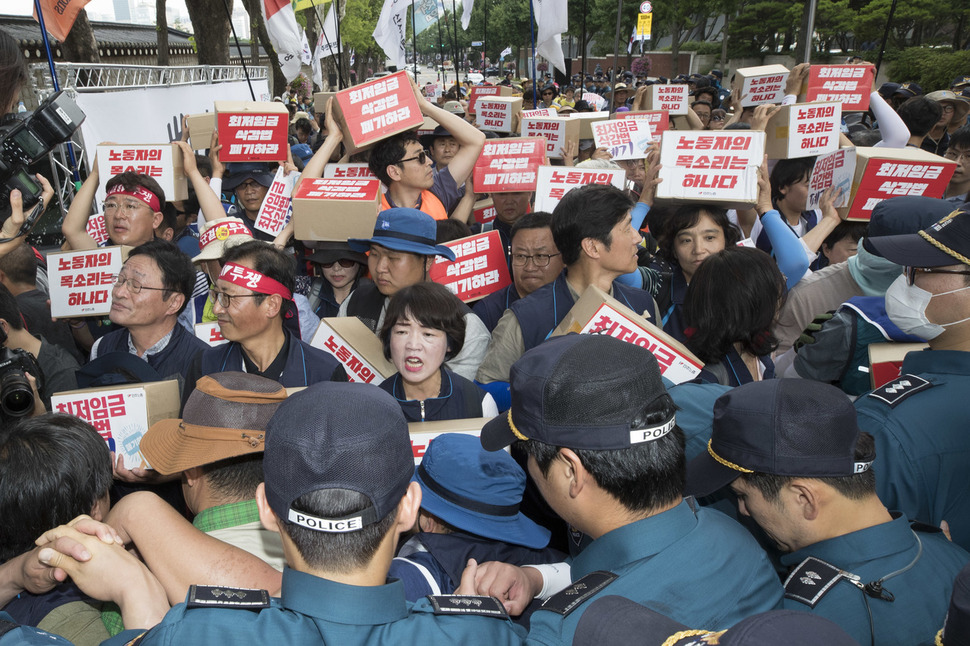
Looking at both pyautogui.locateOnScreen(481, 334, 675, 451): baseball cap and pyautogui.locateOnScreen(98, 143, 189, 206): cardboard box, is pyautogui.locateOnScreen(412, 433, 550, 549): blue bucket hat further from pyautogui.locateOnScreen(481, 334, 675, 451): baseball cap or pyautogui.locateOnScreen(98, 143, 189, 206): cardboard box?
pyautogui.locateOnScreen(98, 143, 189, 206): cardboard box

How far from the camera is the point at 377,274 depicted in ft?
13.0

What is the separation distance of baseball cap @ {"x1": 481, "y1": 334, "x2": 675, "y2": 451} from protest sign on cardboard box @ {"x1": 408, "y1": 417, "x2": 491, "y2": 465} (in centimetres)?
95

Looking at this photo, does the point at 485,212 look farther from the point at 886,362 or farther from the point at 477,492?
the point at 477,492

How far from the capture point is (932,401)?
2133mm

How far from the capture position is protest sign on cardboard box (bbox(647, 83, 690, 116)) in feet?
25.2

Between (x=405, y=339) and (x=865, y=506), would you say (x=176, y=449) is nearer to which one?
(x=405, y=339)

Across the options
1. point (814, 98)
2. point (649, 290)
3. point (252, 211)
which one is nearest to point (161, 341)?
point (252, 211)

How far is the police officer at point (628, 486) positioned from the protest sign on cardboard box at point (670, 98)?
667 cm

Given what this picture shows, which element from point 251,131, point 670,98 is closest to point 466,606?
point 251,131

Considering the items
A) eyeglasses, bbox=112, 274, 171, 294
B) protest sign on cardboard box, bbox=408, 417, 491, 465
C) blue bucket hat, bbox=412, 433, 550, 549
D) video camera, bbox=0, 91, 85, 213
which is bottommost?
protest sign on cardboard box, bbox=408, 417, 491, 465

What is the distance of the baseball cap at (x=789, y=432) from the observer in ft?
5.72

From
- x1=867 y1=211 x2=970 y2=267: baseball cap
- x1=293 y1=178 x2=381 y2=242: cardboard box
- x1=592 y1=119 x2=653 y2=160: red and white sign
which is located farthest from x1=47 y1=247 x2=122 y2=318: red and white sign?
x1=867 y1=211 x2=970 y2=267: baseball cap

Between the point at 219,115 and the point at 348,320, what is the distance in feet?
9.08

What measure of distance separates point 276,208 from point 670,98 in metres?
4.63
